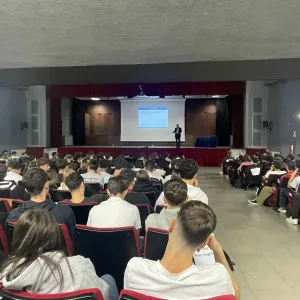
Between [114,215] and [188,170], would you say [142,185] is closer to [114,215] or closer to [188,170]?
[188,170]

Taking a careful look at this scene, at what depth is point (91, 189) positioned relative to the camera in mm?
4609

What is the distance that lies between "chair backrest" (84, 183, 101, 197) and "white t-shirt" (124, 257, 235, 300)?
3258 mm

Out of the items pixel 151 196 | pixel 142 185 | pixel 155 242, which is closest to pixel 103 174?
pixel 142 185

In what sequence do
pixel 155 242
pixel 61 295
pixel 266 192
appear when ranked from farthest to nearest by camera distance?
pixel 266 192, pixel 155 242, pixel 61 295

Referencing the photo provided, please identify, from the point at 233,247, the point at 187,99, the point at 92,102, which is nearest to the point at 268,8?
the point at 233,247

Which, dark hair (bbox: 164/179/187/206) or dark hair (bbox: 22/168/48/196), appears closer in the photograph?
dark hair (bbox: 164/179/187/206)

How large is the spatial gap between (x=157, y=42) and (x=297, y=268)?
4130mm

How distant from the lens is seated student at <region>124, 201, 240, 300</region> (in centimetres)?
133

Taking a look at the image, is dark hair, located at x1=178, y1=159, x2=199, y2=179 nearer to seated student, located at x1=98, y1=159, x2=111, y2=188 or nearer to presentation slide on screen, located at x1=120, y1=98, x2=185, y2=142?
seated student, located at x1=98, y1=159, x2=111, y2=188

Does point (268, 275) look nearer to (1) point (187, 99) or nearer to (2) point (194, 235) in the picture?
(2) point (194, 235)

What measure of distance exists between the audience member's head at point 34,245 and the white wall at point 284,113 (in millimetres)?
12549

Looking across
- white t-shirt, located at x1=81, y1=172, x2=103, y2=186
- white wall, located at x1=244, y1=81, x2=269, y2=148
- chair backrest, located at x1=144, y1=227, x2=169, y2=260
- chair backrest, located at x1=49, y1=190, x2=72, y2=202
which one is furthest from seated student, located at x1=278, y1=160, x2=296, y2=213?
white wall, located at x1=244, y1=81, x2=269, y2=148

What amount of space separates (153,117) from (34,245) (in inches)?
675

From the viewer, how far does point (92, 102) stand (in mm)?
21000
